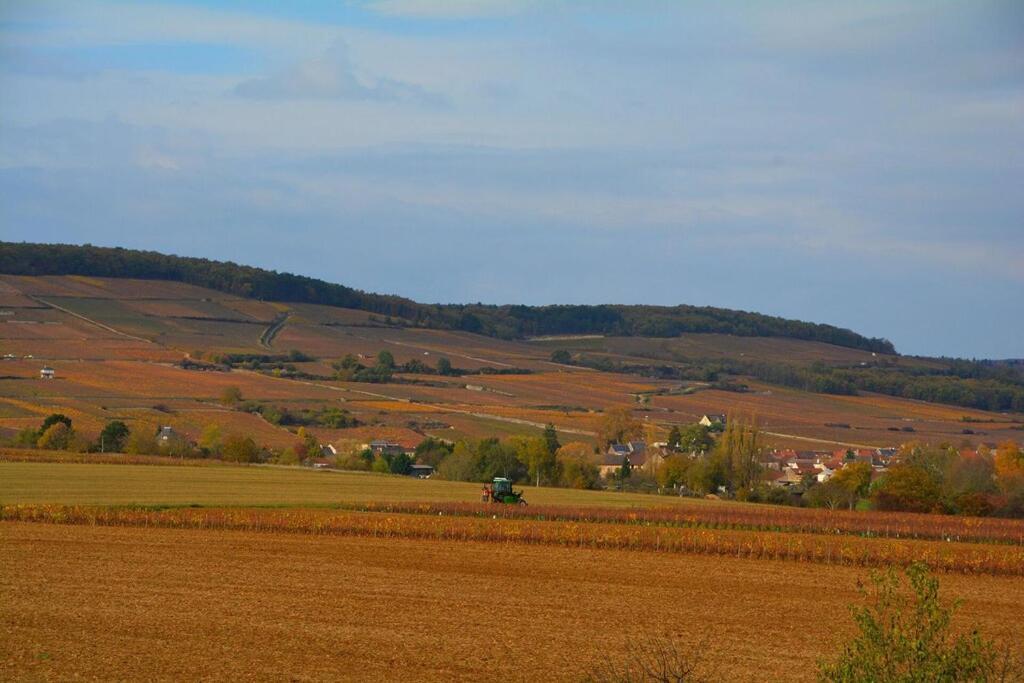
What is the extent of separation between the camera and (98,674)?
623 inches

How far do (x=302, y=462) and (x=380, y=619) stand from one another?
6005cm

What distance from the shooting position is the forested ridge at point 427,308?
5733 inches

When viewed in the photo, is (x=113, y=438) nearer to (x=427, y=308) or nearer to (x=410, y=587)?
(x=410, y=587)

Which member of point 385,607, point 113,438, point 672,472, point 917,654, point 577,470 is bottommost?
point 113,438

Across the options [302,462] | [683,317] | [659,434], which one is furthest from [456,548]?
[683,317]

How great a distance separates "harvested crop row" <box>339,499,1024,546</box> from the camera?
45500mm

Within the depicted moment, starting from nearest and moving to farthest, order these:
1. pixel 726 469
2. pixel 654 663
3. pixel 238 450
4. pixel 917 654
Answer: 1. pixel 917 654
2. pixel 654 663
3. pixel 726 469
4. pixel 238 450

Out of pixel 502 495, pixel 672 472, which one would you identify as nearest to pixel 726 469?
pixel 672 472

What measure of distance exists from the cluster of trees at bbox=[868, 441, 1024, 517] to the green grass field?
1240cm

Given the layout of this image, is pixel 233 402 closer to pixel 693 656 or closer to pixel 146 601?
pixel 146 601

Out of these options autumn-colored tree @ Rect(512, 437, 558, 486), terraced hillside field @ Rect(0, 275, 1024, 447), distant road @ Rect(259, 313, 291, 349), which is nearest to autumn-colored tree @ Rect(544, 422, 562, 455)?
autumn-colored tree @ Rect(512, 437, 558, 486)

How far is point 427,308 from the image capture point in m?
166

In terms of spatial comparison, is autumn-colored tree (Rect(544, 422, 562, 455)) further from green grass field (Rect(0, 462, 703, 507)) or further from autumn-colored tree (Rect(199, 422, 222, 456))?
autumn-colored tree (Rect(199, 422, 222, 456))

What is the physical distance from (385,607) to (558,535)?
1603cm
